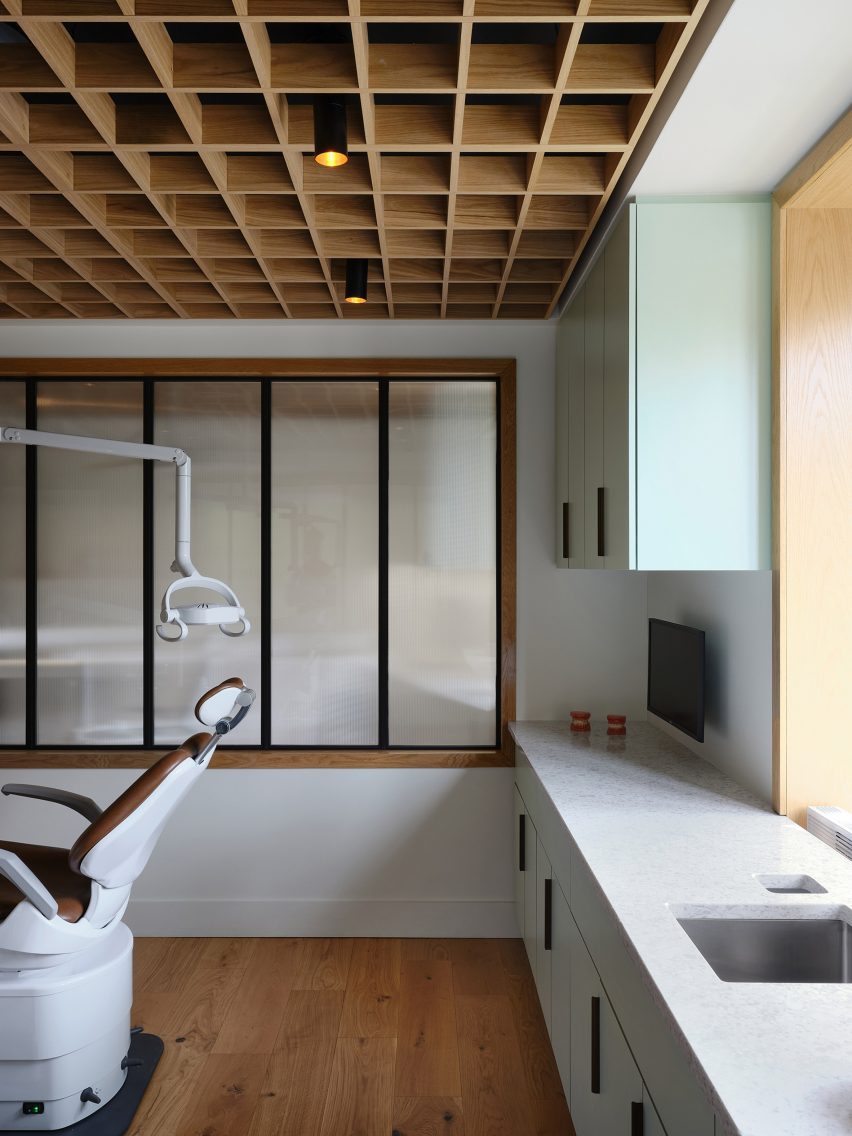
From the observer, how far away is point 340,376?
365 centimetres

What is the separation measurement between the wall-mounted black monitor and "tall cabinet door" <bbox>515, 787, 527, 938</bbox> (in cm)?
68

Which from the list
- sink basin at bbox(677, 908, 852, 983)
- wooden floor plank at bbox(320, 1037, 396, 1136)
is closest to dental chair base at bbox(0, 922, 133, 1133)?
wooden floor plank at bbox(320, 1037, 396, 1136)

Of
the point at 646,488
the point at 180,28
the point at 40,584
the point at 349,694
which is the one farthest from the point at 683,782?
the point at 40,584

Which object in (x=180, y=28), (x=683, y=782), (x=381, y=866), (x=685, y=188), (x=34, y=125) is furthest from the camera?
(x=381, y=866)

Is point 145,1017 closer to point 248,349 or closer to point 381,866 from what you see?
point 381,866

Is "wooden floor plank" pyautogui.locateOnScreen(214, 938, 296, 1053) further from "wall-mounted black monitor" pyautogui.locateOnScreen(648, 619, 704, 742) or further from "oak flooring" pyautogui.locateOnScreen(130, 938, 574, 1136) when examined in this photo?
"wall-mounted black monitor" pyautogui.locateOnScreen(648, 619, 704, 742)

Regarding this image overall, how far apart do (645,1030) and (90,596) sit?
9.63 ft

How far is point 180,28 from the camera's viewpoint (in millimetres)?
1889

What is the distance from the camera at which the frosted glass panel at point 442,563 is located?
365 cm

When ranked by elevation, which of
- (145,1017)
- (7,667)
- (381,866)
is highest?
(7,667)

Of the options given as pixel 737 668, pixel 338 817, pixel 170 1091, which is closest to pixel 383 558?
pixel 338 817

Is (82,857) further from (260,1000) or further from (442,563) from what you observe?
(442,563)

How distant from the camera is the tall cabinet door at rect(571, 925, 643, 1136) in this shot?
5.41 ft

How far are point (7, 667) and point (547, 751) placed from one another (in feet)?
7.83
